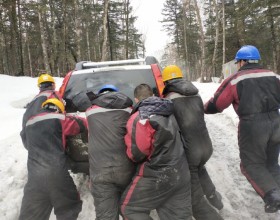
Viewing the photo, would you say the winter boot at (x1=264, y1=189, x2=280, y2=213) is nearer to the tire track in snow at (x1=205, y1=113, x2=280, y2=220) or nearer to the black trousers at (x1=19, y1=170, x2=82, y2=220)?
the tire track in snow at (x1=205, y1=113, x2=280, y2=220)

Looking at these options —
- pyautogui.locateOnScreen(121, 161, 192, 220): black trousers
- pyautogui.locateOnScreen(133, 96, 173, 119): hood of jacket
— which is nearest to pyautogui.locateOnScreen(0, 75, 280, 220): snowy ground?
A: pyautogui.locateOnScreen(121, 161, 192, 220): black trousers

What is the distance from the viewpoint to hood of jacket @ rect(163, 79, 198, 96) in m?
3.75

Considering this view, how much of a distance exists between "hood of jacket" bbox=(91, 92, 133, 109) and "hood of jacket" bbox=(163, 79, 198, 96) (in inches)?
25.8

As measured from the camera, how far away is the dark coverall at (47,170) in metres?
3.63

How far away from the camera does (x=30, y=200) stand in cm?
365

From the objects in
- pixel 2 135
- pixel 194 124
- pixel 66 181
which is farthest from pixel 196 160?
pixel 2 135

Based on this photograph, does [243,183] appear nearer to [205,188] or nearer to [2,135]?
[205,188]

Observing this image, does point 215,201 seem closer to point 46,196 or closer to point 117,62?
point 46,196

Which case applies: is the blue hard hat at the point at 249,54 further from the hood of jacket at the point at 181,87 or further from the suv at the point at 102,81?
the suv at the point at 102,81

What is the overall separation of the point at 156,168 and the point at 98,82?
7.36 feet

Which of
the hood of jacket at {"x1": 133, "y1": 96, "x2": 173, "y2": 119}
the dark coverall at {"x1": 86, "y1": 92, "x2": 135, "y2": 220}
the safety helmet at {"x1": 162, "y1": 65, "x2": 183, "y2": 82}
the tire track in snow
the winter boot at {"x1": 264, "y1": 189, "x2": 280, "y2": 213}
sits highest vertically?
the safety helmet at {"x1": 162, "y1": 65, "x2": 183, "y2": 82}

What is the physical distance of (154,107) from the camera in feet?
10.6

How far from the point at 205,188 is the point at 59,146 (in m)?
2.07

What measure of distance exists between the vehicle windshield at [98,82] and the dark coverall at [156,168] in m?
1.43
